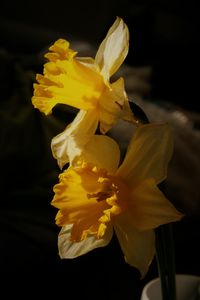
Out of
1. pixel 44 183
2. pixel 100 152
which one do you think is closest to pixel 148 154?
pixel 100 152

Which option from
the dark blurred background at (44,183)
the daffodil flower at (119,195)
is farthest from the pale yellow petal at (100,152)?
the dark blurred background at (44,183)

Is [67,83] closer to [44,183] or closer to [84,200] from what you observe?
[84,200]

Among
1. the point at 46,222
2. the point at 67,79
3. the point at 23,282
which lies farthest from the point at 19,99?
the point at 67,79

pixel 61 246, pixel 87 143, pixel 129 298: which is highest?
pixel 87 143

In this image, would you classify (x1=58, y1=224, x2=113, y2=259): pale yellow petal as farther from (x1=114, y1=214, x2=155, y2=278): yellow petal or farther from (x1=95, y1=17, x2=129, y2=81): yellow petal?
(x1=95, y1=17, x2=129, y2=81): yellow petal

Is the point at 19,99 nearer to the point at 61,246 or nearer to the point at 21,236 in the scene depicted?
the point at 21,236

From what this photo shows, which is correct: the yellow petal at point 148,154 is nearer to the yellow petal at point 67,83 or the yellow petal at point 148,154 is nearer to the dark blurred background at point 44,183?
the yellow petal at point 67,83

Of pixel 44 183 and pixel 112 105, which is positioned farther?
pixel 44 183
